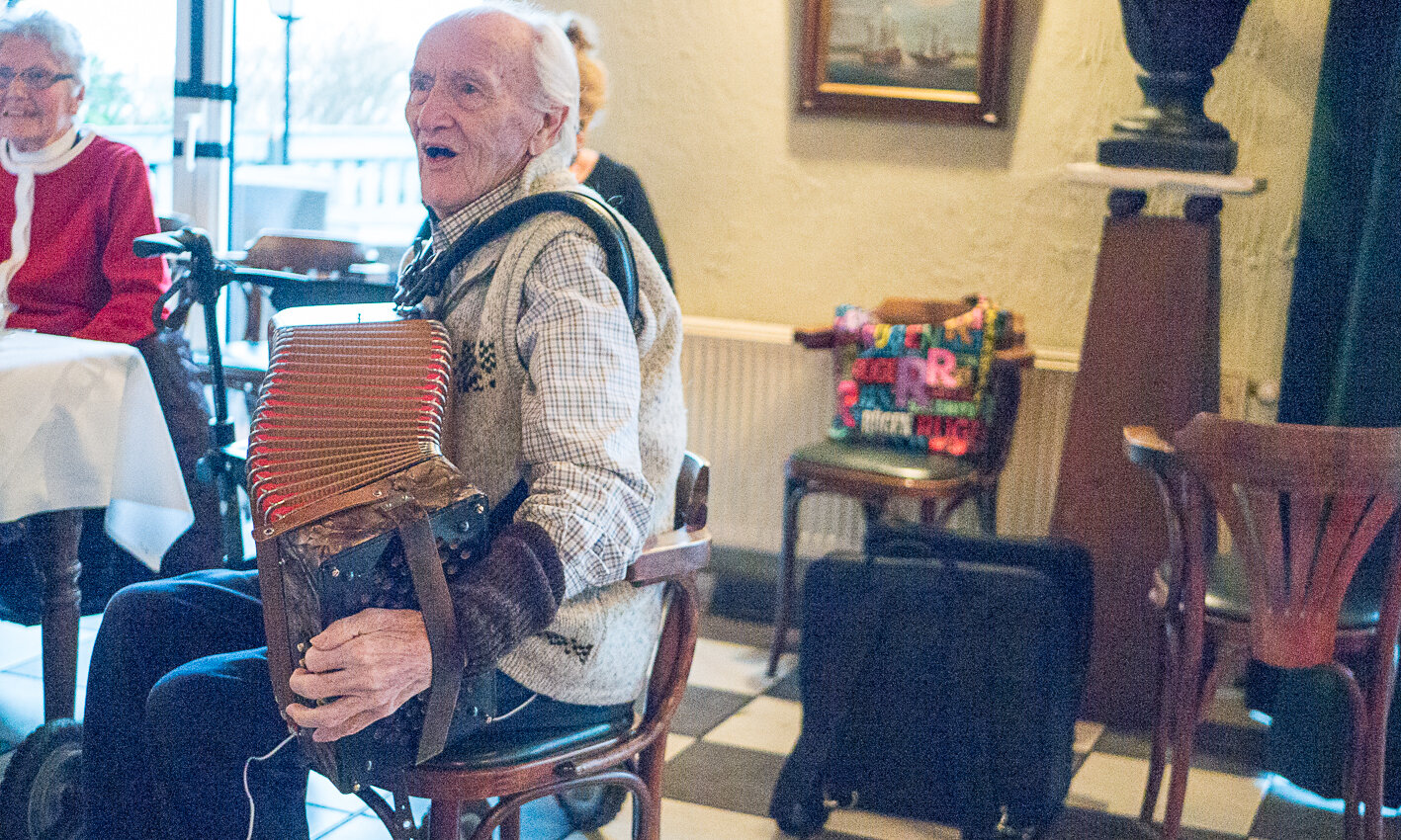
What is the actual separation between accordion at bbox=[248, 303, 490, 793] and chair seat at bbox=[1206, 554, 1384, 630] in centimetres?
139

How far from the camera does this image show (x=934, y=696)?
87.0 inches

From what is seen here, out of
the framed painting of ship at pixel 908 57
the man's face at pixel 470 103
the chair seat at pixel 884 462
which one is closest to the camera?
the man's face at pixel 470 103

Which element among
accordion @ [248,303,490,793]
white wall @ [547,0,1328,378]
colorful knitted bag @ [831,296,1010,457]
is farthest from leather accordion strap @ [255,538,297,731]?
white wall @ [547,0,1328,378]

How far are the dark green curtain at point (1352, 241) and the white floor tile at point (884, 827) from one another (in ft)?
3.73

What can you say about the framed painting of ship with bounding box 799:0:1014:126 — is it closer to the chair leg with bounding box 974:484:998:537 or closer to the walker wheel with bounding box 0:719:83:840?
the chair leg with bounding box 974:484:998:537

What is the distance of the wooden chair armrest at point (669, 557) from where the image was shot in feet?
4.83

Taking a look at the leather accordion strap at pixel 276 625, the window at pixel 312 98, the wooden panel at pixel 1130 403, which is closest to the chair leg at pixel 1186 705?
the wooden panel at pixel 1130 403

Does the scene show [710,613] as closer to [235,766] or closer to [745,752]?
[745,752]

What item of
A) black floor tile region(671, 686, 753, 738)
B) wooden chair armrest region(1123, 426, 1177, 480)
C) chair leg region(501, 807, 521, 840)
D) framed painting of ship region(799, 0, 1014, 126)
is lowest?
black floor tile region(671, 686, 753, 738)

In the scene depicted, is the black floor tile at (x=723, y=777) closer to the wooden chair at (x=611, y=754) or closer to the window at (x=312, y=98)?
the wooden chair at (x=611, y=754)

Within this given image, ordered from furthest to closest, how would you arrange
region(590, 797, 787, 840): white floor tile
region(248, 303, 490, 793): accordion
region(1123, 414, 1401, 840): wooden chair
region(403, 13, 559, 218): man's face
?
1. region(590, 797, 787, 840): white floor tile
2. region(1123, 414, 1401, 840): wooden chair
3. region(403, 13, 559, 218): man's face
4. region(248, 303, 490, 793): accordion

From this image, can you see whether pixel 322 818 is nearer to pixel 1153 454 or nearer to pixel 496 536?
pixel 496 536

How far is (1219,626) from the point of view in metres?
2.18

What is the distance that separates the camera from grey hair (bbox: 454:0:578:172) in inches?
60.3
